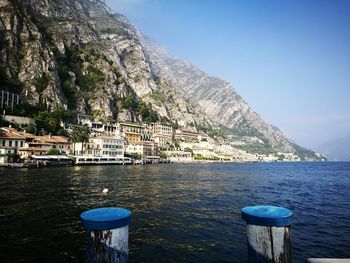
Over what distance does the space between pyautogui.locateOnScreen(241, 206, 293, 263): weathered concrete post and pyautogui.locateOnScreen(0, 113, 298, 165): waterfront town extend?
8231 centimetres

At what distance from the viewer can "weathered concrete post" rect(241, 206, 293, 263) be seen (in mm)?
5031

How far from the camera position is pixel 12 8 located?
127125 mm

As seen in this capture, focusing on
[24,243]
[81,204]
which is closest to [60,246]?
[24,243]

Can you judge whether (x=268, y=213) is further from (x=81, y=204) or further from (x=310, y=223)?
(x=81, y=204)

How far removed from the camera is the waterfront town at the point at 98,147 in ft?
258

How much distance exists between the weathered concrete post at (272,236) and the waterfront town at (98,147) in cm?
8231

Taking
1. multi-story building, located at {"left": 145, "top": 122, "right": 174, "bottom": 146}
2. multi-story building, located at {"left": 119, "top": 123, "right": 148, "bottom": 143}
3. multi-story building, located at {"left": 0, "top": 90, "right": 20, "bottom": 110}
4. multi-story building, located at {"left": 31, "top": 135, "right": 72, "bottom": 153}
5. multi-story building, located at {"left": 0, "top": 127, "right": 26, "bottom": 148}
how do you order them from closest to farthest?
multi-story building, located at {"left": 0, "top": 127, "right": 26, "bottom": 148}, multi-story building, located at {"left": 31, "top": 135, "right": 72, "bottom": 153}, multi-story building, located at {"left": 0, "top": 90, "right": 20, "bottom": 110}, multi-story building, located at {"left": 119, "top": 123, "right": 148, "bottom": 143}, multi-story building, located at {"left": 145, "top": 122, "right": 174, "bottom": 146}

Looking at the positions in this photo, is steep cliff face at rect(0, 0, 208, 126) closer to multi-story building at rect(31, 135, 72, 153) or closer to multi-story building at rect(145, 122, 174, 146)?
multi-story building at rect(145, 122, 174, 146)

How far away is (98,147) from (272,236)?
109m

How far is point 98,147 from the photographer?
107938 mm

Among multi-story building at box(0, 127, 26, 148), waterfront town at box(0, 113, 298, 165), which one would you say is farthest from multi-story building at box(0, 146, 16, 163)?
multi-story building at box(0, 127, 26, 148)

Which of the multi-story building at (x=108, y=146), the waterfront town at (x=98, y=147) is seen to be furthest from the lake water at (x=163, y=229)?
the multi-story building at (x=108, y=146)

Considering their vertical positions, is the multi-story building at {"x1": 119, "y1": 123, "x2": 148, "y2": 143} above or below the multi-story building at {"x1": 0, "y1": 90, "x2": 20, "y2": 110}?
below

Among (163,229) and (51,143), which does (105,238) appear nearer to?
(163,229)
